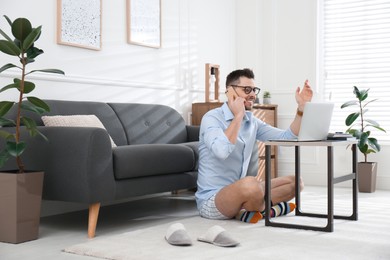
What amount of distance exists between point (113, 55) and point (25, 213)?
1913 mm

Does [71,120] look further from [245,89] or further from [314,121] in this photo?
[314,121]

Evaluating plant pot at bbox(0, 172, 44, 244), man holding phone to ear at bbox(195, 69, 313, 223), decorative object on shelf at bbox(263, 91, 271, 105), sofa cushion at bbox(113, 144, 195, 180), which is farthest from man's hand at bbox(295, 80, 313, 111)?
decorative object on shelf at bbox(263, 91, 271, 105)

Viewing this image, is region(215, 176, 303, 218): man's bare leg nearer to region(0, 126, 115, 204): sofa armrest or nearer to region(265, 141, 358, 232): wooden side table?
region(265, 141, 358, 232): wooden side table

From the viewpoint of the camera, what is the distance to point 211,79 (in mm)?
5387

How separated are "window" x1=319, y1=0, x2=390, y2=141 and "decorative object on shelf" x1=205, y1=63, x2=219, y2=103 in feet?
3.72

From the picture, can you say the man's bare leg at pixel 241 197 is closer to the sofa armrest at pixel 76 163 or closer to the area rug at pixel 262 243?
the area rug at pixel 262 243

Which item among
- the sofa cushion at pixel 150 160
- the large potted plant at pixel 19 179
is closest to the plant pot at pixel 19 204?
the large potted plant at pixel 19 179

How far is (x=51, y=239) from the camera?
2971 mm

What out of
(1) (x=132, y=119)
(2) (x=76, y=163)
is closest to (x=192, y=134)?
(1) (x=132, y=119)

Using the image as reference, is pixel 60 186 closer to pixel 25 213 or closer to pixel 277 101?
pixel 25 213

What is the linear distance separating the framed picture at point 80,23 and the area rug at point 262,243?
163 cm

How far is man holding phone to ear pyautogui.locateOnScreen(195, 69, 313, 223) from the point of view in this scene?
3.16 metres

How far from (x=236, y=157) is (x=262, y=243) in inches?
33.2

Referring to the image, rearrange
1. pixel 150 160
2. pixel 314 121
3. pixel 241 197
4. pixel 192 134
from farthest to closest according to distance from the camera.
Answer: pixel 192 134
pixel 150 160
pixel 241 197
pixel 314 121
